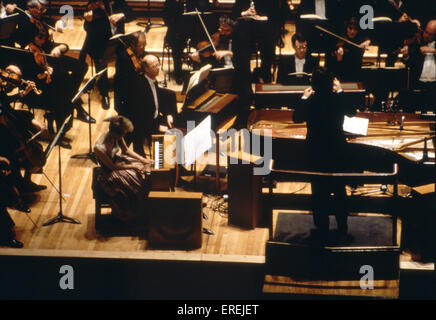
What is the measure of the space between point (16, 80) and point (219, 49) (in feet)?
6.91

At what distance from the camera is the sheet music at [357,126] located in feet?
21.6

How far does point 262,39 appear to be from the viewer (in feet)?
26.4

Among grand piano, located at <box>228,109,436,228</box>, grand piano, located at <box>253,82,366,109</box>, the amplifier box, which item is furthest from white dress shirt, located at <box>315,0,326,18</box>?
the amplifier box

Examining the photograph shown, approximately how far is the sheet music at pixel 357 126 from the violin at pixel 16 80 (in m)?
2.93

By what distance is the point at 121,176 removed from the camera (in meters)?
6.53

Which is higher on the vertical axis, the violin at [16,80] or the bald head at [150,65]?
the bald head at [150,65]

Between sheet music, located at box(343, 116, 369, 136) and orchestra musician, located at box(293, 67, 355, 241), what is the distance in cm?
72

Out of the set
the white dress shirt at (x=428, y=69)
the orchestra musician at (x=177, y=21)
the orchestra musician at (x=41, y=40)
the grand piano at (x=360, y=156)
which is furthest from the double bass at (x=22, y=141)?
the white dress shirt at (x=428, y=69)

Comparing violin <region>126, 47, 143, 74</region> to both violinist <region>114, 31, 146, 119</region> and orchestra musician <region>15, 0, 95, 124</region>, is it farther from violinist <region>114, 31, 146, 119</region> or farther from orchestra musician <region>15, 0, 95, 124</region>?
orchestra musician <region>15, 0, 95, 124</region>

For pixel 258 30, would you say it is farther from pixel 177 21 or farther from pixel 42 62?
pixel 42 62

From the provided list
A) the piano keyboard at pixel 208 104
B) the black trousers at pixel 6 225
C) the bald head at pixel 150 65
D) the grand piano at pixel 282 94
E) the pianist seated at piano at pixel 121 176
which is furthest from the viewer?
the grand piano at pixel 282 94

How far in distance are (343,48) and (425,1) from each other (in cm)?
123

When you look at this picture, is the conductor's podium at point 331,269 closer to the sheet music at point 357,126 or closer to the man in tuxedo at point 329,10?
the sheet music at point 357,126
